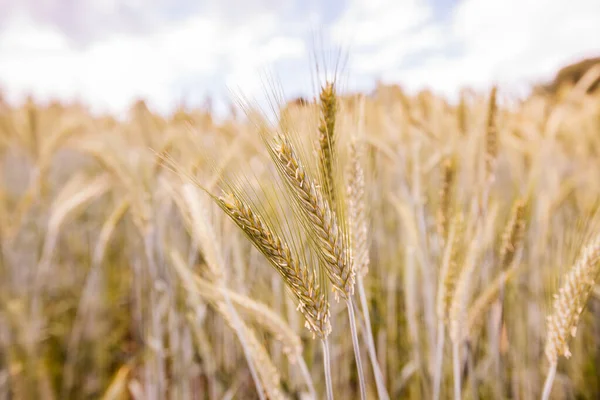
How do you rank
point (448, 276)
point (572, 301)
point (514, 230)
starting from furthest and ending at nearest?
1. point (514, 230)
2. point (448, 276)
3. point (572, 301)

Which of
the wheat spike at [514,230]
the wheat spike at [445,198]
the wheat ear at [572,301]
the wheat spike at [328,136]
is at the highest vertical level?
the wheat spike at [328,136]

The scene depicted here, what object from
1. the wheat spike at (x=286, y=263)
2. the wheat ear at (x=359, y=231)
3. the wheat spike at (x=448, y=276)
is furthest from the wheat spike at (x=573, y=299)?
the wheat spike at (x=286, y=263)

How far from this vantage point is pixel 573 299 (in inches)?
29.7

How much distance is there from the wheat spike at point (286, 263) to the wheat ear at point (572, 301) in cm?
47

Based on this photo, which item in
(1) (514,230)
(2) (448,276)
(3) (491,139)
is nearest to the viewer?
(2) (448,276)

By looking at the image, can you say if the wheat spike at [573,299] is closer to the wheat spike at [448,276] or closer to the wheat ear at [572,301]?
the wheat ear at [572,301]

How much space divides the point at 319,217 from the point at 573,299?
53cm

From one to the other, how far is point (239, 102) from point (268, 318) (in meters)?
0.49

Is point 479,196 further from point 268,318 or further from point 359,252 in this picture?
point 268,318

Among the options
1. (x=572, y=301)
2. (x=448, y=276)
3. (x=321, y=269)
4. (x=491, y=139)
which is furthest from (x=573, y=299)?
(x=491, y=139)

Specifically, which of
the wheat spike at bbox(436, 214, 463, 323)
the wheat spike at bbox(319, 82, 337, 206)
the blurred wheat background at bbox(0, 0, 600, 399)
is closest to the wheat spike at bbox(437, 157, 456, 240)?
the blurred wheat background at bbox(0, 0, 600, 399)

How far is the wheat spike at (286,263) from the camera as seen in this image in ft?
2.00

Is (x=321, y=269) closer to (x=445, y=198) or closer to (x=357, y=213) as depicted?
(x=357, y=213)

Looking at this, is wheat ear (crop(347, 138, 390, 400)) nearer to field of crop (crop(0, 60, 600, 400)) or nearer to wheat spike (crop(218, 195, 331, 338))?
field of crop (crop(0, 60, 600, 400))
